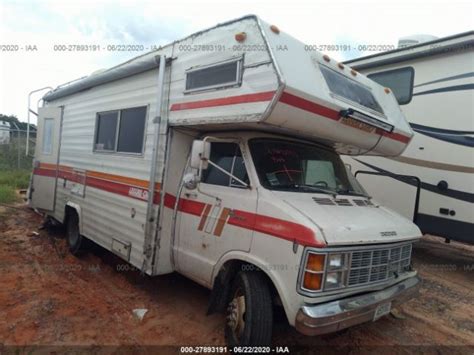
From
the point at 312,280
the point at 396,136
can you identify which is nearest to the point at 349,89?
the point at 396,136

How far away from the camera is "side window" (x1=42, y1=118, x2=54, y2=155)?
7.41 m

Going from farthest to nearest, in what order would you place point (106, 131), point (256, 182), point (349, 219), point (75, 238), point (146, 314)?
1. point (75, 238)
2. point (106, 131)
3. point (146, 314)
4. point (256, 182)
5. point (349, 219)

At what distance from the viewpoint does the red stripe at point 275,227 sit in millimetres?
2984

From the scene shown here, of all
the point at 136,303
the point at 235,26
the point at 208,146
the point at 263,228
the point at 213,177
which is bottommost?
the point at 136,303

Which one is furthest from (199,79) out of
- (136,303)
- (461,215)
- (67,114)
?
(461,215)

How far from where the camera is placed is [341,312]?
3.03m

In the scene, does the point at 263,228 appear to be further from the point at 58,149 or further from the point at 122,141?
the point at 58,149

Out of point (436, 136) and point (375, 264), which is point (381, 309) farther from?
point (436, 136)

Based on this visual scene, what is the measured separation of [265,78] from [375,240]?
173 cm

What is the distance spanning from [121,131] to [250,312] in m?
3.23

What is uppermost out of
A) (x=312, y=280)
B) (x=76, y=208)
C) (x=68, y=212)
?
(x=312, y=280)

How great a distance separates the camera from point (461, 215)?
573cm

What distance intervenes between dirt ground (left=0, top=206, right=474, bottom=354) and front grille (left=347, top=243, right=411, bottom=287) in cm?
87

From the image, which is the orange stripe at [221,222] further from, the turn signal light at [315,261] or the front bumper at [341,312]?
the front bumper at [341,312]
